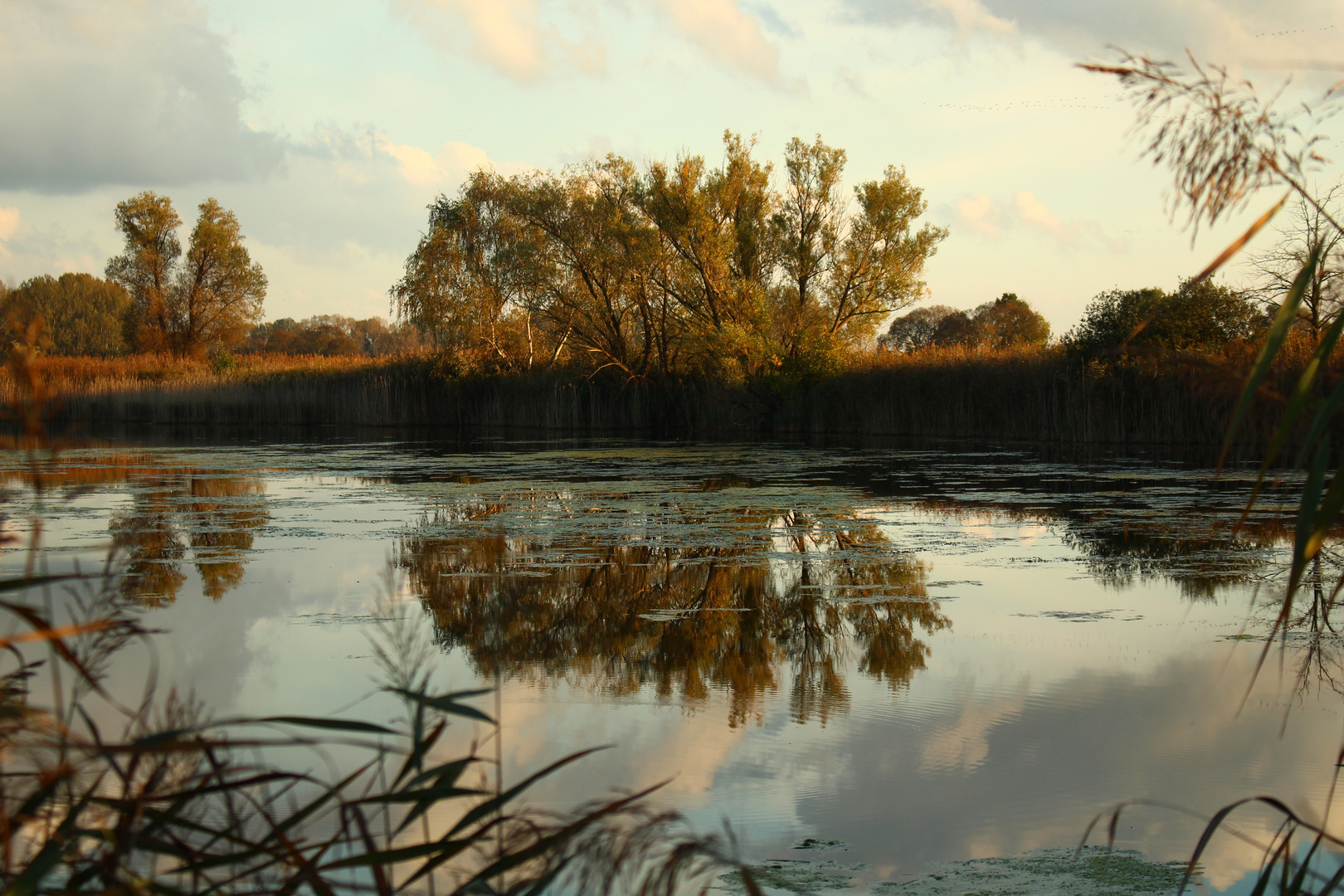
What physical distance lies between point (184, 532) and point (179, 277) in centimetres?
4791

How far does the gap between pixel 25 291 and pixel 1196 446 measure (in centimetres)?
1982

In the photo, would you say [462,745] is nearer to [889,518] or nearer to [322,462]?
[889,518]

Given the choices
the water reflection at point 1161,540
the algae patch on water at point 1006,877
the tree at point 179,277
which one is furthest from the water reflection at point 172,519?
the tree at point 179,277

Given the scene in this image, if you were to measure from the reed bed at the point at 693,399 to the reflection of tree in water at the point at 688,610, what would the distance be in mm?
5644

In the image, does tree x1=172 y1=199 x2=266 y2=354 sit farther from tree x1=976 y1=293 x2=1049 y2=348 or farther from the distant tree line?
tree x1=976 y1=293 x2=1049 y2=348

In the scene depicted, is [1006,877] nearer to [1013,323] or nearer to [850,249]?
[850,249]

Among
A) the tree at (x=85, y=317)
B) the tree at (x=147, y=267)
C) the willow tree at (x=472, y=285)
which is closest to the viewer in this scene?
the willow tree at (x=472, y=285)

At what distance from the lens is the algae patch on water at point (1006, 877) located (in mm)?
2490

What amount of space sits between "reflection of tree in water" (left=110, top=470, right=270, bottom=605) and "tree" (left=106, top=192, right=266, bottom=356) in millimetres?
41421

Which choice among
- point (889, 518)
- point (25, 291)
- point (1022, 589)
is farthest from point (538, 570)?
point (25, 291)

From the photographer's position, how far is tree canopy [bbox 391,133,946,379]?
88.5 ft

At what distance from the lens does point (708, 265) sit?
2727cm

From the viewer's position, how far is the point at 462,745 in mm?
3455

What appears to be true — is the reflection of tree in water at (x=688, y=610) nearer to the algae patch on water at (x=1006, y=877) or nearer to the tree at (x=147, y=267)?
the algae patch on water at (x=1006, y=877)
